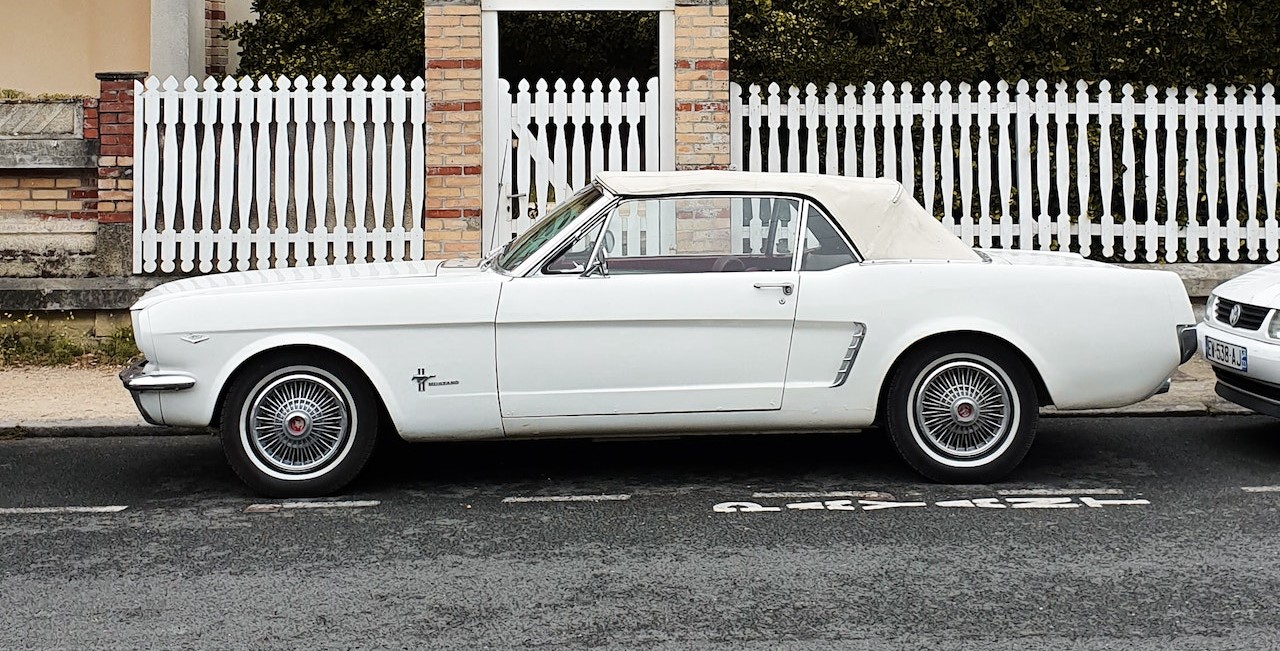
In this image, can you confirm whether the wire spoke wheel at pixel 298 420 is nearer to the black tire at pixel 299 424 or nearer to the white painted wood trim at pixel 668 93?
the black tire at pixel 299 424

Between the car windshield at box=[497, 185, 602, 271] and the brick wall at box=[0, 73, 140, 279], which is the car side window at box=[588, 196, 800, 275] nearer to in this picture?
the car windshield at box=[497, 185, 602, 271]

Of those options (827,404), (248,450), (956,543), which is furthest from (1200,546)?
(248,450)

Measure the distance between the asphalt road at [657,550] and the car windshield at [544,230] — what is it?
102cm

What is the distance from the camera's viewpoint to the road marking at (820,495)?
6509mm

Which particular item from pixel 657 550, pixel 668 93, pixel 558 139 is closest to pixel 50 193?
pixel 558 139

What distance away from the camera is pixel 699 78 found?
1066cm

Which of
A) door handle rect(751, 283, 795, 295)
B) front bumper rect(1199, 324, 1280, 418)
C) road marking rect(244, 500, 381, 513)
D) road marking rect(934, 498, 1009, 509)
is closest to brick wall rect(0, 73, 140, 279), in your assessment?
road marking rect(244, 500, 381, 513)

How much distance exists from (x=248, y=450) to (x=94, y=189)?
502cm

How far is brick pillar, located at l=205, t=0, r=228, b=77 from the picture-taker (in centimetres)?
1490

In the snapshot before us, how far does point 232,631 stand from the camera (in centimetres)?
473

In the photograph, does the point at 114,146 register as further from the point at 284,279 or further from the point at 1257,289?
the point at 1257,289

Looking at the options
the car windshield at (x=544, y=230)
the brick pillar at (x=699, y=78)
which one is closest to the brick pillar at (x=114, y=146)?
the brick pillar at (x=699, y=78)

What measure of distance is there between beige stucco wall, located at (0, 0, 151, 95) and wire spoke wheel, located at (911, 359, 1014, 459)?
425 inches

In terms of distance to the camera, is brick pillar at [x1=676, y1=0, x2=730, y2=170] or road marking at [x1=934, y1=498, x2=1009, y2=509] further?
brick pillar at [x1=676, y1=0, x2=730, y2=170]
